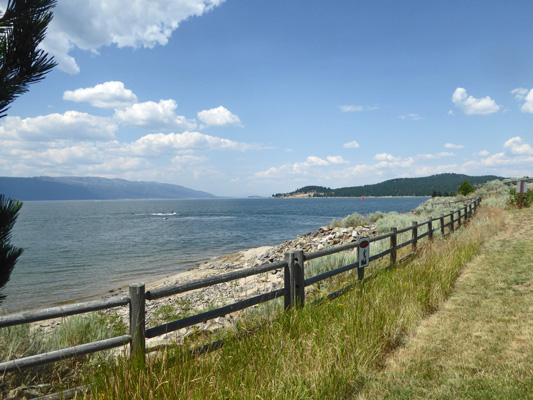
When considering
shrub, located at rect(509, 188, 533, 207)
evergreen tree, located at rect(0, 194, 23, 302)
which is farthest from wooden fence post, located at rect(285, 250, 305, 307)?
shrub, located at rect(509, 188, 533, 207)

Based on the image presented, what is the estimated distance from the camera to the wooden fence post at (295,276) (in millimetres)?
5605

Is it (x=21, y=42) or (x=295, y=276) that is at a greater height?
(x=21, y=42)

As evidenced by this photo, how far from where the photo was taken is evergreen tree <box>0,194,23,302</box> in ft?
8.70

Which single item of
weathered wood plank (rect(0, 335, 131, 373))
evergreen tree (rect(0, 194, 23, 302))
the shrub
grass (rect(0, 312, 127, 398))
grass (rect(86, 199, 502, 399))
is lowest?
grass (rect(0, 312, 127, 398))

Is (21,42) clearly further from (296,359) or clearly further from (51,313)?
(296,359)

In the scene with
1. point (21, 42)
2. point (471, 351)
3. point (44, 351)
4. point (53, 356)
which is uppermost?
point (21, 42)

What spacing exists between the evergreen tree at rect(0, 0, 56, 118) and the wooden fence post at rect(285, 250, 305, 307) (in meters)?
4.05

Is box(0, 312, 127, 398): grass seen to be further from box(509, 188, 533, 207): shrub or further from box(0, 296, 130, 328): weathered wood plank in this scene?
box(509, 188, 533, 207): shrub

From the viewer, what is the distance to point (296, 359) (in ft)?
13.3

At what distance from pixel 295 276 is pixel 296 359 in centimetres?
173

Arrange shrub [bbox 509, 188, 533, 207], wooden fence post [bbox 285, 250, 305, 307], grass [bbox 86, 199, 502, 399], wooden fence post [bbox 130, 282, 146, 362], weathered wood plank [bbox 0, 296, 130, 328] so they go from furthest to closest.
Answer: shrub [bbox 509, 188, 533, 207]
wooden fence post [bbox 285, 250, 305, 307]
wooden fence post [bbox 130, 282, 146, 362]
grass [bbox 86, 199, 502, 399]
weathered wood plank [bbox 0, 296, 130, 328]

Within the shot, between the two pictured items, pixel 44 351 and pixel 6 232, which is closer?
pixel 6 232

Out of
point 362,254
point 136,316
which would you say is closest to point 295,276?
point 362,254

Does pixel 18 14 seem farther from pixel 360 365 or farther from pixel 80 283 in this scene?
pixel 80 283
